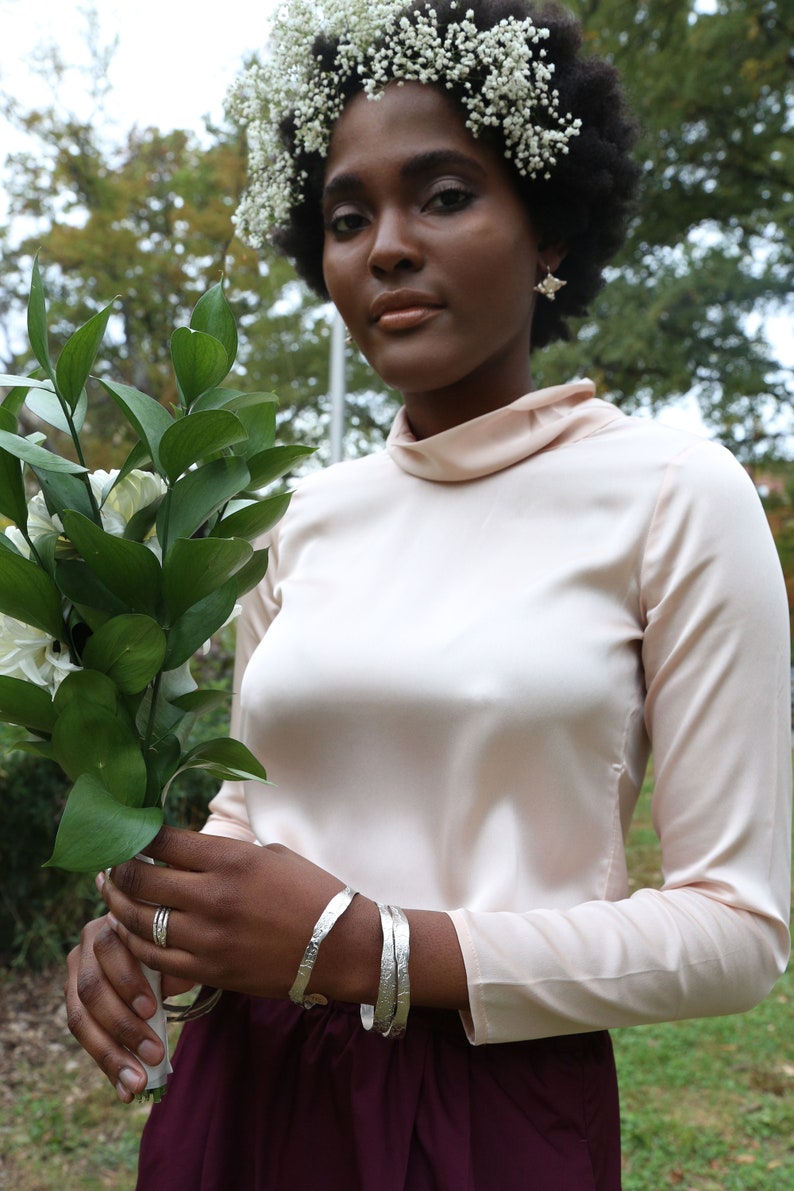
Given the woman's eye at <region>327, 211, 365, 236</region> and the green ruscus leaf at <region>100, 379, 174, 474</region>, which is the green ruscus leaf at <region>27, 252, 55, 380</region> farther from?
the woman's eye at <region>327, 211, 365, 236</region>

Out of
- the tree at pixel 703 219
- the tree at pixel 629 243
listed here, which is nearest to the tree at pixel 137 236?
the tree at pixel 629 243

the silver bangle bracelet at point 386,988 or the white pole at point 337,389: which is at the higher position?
the white pole at point 337,389

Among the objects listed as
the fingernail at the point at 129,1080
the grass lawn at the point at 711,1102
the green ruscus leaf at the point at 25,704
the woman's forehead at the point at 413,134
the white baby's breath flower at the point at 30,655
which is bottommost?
the grass lawn at the point at 711,1102

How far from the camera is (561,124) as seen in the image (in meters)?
1.79

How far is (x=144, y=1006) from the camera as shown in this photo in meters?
1.37

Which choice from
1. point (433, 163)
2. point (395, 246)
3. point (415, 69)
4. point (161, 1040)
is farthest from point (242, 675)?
point (415, 69)

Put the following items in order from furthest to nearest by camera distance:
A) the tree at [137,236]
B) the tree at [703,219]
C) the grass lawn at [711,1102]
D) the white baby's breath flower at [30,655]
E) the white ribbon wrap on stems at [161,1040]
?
the tree at [703,219] → the tree at [137,236] → the grass lawn at [711,1102] → the white ribbon wrap on stems at [161,1040] → the white baby's breath flower at [30,655]

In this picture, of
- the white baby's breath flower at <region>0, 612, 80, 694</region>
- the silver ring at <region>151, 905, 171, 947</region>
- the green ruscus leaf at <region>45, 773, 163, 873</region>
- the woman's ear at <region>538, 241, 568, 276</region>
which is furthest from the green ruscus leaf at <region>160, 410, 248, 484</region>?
the woman's ear at <region>538, 241, 568, 276</region>

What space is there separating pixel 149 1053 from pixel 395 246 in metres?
1.21

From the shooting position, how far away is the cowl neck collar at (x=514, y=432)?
1723mm

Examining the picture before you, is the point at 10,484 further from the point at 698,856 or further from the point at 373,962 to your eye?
the point at 698,856

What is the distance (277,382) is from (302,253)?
887 centimetres

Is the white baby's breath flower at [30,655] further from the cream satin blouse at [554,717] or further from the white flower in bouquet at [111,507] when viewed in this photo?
the cream satin blouse at [554,717]

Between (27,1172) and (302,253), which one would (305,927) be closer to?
(302,253)
